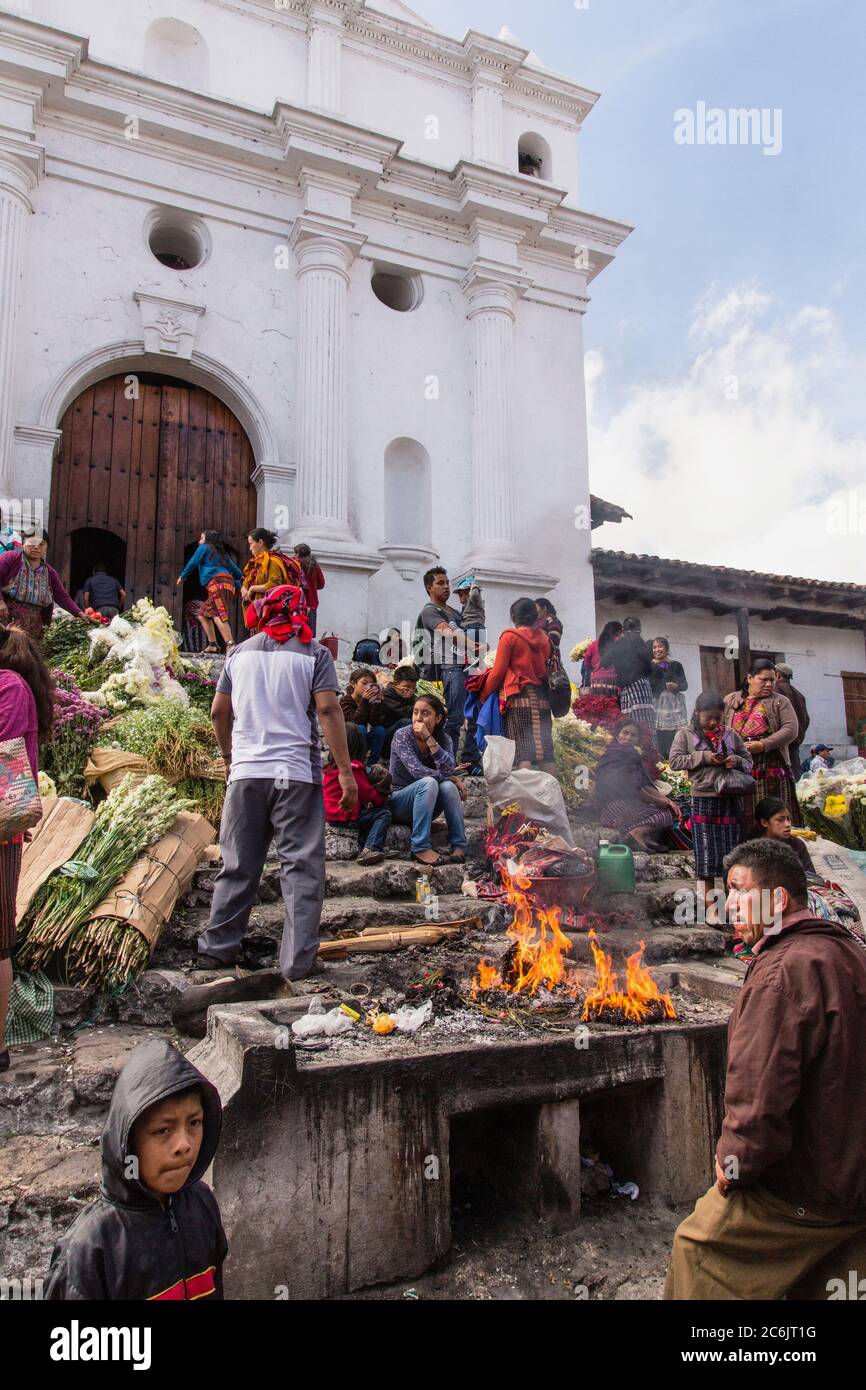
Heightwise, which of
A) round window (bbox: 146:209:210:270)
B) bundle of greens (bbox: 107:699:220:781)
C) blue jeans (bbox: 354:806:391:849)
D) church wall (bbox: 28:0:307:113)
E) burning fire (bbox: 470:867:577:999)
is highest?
church wall (bbox: 28:0:307:113)

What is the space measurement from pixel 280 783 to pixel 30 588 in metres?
4.54

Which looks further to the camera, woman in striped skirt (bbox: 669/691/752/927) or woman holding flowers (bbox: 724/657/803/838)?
woman holding flowers (bbox: 724/657/803/838)

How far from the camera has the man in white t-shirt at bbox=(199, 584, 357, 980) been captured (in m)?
4.35

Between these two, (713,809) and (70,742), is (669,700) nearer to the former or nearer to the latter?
(713,809)

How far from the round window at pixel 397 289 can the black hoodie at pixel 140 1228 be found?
13736 millimetres

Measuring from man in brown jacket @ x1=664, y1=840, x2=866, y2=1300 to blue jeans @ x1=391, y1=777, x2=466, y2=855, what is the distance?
431cm

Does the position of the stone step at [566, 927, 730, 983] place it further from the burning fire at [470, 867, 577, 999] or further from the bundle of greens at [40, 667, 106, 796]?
the bundle of greens at [40, 667, 106, 796]

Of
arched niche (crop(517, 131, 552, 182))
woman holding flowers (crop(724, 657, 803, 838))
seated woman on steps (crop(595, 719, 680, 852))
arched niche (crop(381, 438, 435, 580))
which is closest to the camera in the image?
woman holding flowers (crop(724, 657, 803, 838))

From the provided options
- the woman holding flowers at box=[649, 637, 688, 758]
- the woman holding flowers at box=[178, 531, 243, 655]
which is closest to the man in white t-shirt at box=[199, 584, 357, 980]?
the woman holding flowers at box=[178, 531, 243, 655]

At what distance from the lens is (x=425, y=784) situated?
6.78 metres

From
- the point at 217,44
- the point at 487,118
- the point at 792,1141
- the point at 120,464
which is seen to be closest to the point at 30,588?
the point at 120,464

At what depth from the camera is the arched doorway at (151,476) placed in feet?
38.8

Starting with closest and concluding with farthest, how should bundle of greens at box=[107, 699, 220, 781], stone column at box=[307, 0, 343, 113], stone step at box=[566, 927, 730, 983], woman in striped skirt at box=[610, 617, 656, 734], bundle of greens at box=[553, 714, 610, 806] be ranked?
stone step at box=[566, 927, 730, 983]
bundle of greens at box=[107, 699, 220, 781]
bundle of greens at box=[553, 714, 610, 806]
woman in striped skirt at box=[610, 617, 656, 734]
stone column at box=[307, 0, 343, 113]
